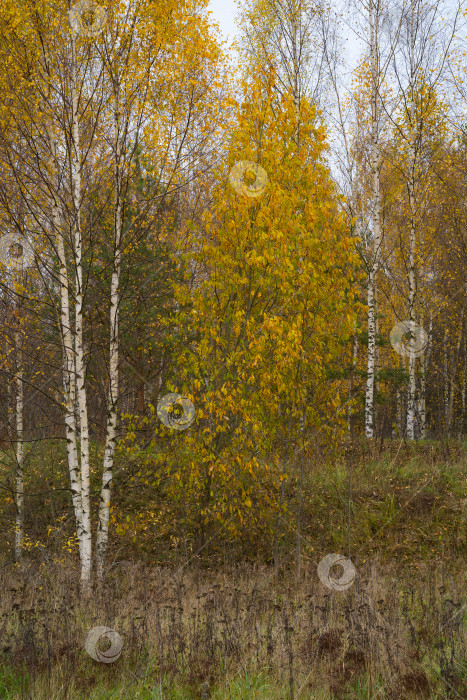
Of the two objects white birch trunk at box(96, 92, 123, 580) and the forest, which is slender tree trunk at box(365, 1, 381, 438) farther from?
white birch trunk at box(96, 92, 123, 580)

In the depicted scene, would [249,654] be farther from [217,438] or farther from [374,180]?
[374,180]

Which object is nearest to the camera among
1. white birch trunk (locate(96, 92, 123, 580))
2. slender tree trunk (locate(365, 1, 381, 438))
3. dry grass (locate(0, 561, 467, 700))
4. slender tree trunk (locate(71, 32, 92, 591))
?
dry grass (locate(0, 561, 467, 700))

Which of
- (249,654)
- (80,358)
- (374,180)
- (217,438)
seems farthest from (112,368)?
(374,180)

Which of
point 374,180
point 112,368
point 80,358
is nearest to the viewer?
point 80,358

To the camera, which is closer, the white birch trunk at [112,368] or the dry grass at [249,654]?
the dry grass at [249,654]

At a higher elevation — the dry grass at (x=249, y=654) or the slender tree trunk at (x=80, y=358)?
the slender tree trunk at (x=80, y=358)

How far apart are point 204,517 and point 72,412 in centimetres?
227

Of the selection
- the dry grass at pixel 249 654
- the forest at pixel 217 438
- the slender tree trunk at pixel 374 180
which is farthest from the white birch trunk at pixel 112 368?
the slender tree trunk at pixel 374 180

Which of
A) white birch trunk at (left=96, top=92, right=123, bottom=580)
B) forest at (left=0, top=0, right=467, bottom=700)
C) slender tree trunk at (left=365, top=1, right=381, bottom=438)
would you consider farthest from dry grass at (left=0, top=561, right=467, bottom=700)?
slender tree trunk at (left=365, top=1, right=381, bottom=438)

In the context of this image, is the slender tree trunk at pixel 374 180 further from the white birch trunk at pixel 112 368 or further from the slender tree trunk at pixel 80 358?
the slender tree trunk at pixel 80 358

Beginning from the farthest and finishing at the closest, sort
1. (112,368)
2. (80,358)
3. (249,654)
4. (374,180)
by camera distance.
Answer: (374,180) < (112,368) < (80,358) < (249,654)

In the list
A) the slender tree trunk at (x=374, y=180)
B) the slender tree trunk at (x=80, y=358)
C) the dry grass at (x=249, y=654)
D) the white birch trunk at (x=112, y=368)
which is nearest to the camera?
the dry grass at (x=249, y=654)

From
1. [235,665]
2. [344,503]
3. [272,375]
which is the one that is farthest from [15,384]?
[235,665]

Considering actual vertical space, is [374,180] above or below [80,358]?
above
